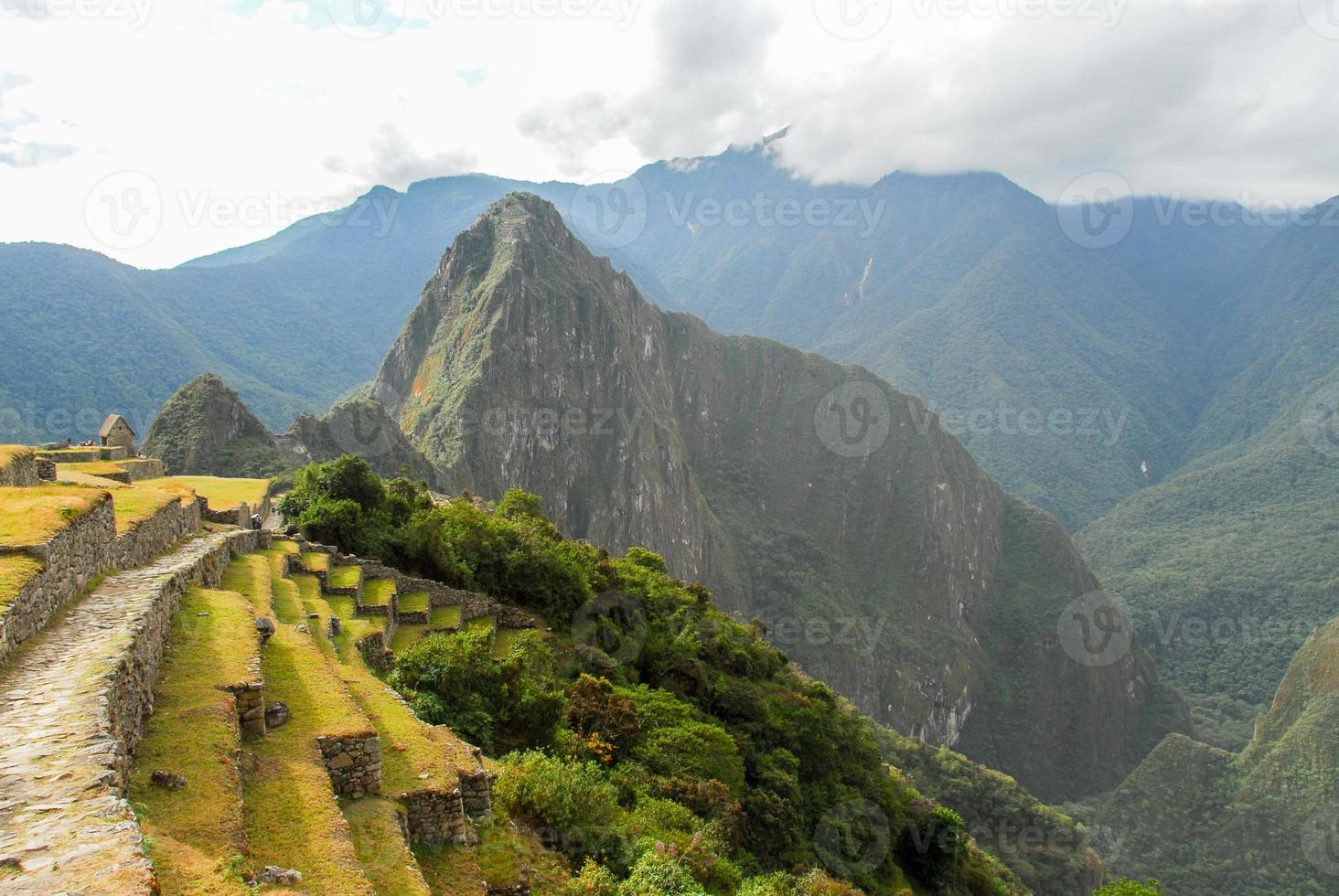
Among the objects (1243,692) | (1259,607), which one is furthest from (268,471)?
(1259,607)

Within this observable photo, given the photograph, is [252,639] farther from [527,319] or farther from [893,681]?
[893,681]

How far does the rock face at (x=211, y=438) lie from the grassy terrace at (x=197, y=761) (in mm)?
49075

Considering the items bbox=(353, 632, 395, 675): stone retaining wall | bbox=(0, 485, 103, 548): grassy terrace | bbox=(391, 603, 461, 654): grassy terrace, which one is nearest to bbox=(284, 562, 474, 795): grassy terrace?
bbox=(353, 632, 395, 675): stone retaining wall

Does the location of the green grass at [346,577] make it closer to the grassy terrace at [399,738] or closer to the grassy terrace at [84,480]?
the grassy terrace at [84,480]

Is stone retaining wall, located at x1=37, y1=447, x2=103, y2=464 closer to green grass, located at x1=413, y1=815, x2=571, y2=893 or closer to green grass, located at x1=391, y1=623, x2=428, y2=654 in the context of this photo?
green grass, located at x1=391, y1=623, x2=428, y2=654

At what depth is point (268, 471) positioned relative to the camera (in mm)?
54656

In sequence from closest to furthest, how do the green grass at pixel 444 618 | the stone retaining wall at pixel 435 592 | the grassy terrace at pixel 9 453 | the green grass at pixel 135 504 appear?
the green grass at pixel 135 504 < the grassy terrace at pixel 9 453 < the green grass at pixel 444 618 < the stone retaining wall at pixel 435 592

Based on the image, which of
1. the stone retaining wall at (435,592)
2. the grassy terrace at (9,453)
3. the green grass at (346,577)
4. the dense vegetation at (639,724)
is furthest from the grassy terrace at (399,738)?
the stone retaining wall at (435,592)

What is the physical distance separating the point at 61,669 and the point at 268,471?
52.2 meters

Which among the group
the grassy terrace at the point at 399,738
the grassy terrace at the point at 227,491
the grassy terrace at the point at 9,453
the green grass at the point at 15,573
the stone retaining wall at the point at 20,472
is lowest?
the grassy terrace at the point at 399,738

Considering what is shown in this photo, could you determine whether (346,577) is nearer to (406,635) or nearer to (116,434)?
(406,635)

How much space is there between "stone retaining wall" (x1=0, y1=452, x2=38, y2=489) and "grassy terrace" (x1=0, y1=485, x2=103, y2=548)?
2788 mm

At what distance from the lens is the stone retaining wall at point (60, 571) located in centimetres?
796

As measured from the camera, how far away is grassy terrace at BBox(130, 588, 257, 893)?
573 cm
